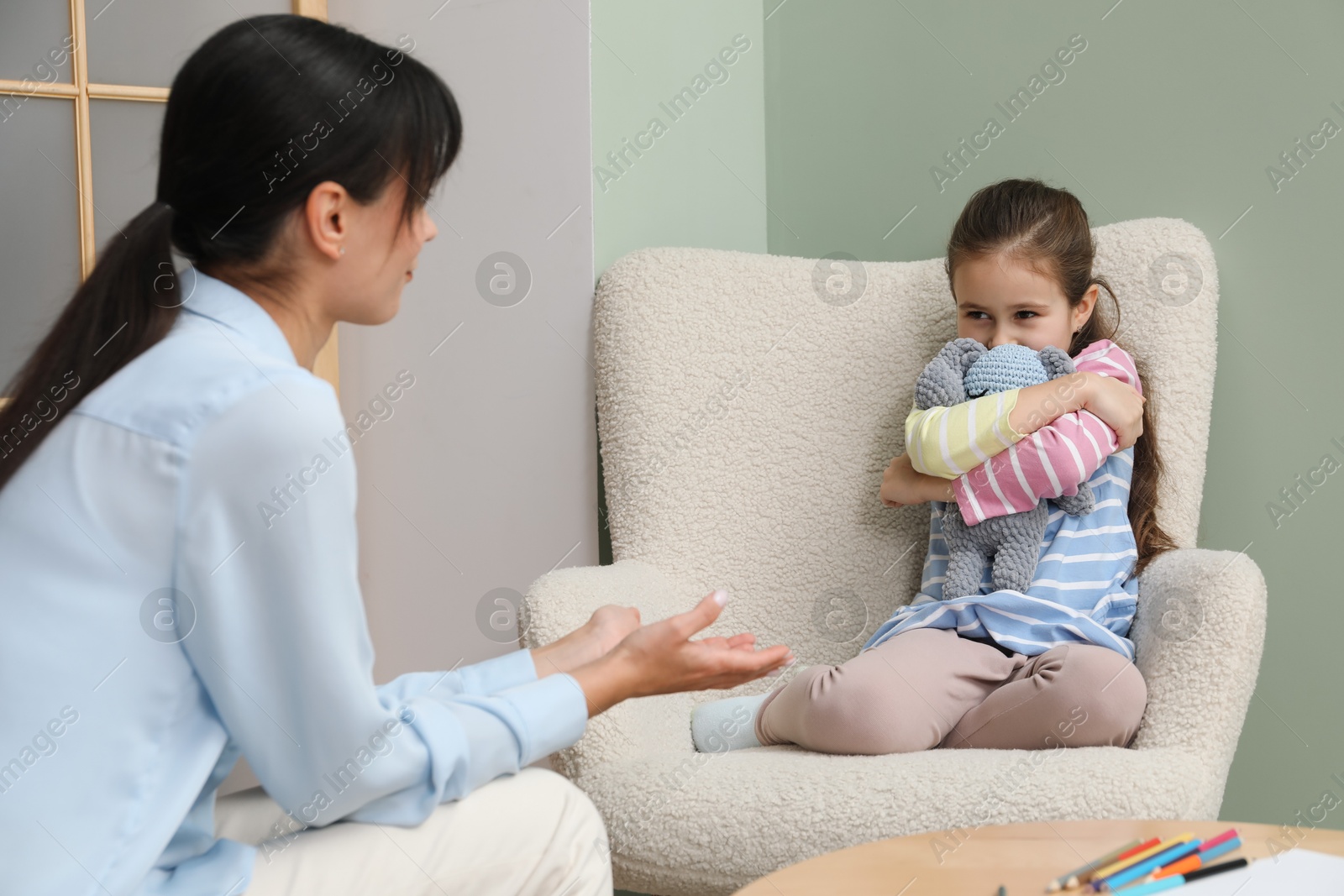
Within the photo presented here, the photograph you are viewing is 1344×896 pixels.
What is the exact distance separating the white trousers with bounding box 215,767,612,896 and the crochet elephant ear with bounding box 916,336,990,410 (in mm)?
753

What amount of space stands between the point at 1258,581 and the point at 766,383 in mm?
670

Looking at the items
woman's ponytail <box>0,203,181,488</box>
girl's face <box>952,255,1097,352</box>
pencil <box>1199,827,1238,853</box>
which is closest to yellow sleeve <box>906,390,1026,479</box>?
girl's face <box>952,255,1097,352</box>

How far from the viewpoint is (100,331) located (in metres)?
0.77

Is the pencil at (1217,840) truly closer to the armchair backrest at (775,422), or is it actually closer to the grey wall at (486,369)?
the armchair backrest at (775,422)

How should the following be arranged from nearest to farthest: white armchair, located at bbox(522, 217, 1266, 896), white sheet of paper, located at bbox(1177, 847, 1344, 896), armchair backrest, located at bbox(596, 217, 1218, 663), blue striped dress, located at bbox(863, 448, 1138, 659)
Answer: white sheet of paper, located at bbox(1177, 847, 1344, 896) < white armchair, located at bbox(522, 217, 1266, 896) < blue striped dress, located at bbox(863, 448, 1138, 659) < armchair backrest, located at bbox(596, 217, 1218, 663)

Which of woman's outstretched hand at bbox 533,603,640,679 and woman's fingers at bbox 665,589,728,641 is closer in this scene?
woman's fingers at bbox 665,589,728,641

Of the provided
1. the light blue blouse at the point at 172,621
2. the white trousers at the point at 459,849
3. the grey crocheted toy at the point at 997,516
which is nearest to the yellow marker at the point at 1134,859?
the white trousers at the point at 459,849

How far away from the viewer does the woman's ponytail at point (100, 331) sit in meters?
0.74

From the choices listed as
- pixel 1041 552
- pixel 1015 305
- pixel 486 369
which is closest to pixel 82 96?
pixel 486 369

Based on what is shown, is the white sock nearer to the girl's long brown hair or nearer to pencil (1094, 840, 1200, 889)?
the girl's long brown hair

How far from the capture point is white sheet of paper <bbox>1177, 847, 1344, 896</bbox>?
0.65 m

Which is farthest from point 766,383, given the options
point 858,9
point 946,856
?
point 946,856

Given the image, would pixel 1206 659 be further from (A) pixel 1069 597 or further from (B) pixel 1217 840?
(B) pixel 1217 840

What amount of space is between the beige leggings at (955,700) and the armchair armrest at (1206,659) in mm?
32
